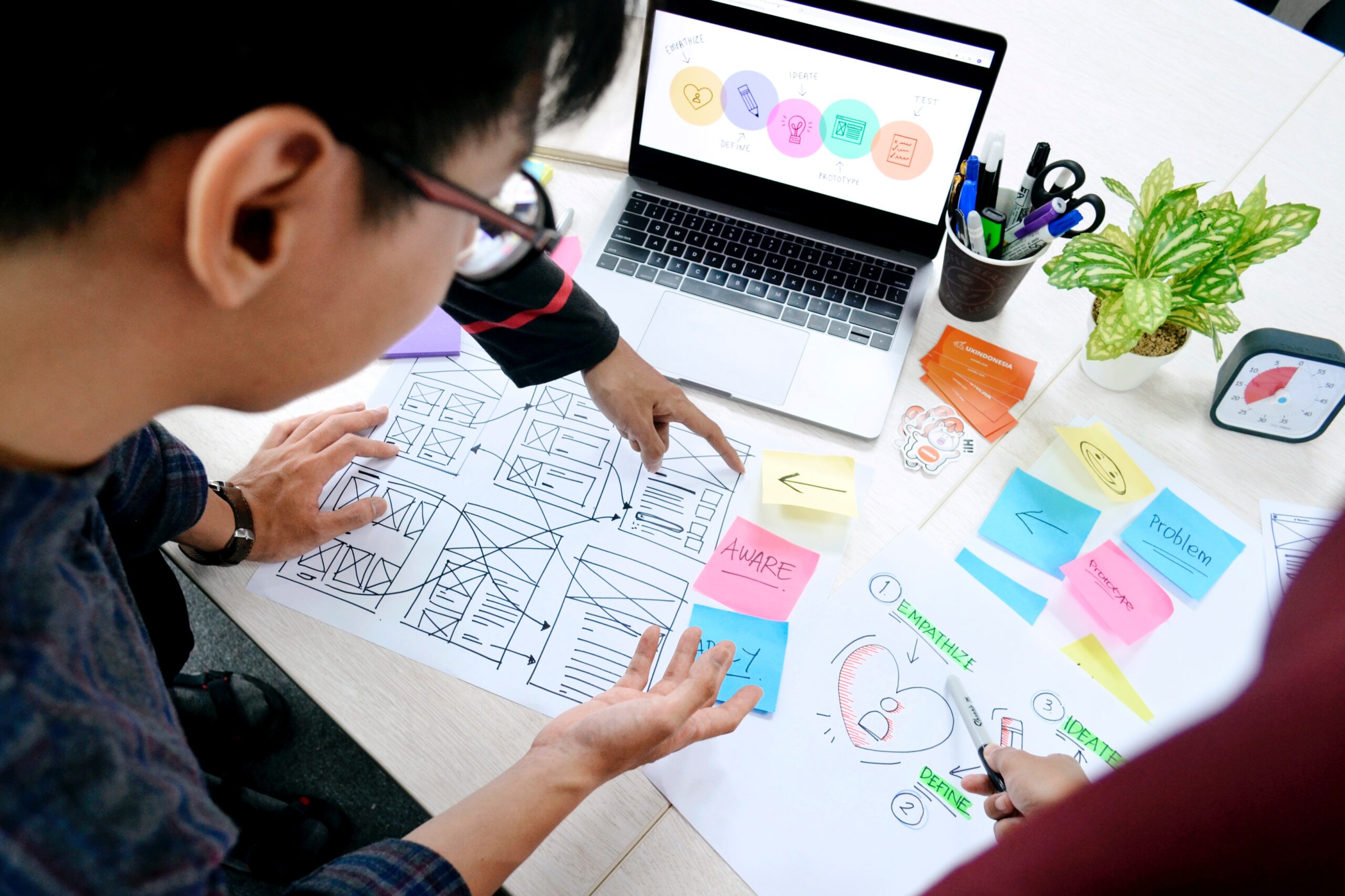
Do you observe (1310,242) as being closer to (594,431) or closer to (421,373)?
(594,431)

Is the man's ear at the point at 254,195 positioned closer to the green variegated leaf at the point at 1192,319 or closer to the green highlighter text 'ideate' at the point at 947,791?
the green highlighter text 'ideate' at the point at 947,791

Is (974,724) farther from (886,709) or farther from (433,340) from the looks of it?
(433,340)

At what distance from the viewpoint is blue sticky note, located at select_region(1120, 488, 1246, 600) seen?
0.77 metres

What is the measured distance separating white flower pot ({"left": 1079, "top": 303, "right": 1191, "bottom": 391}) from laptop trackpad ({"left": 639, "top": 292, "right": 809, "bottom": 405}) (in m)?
0.29

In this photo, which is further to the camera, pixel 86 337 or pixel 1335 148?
pixel 1335 148

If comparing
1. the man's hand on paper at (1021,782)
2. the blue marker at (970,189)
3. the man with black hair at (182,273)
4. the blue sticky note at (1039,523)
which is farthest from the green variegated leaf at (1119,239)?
the man with black hair at (182,273)

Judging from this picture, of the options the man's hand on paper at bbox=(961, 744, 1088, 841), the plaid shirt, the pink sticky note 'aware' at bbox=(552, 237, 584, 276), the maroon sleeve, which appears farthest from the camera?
the pink sticky note 'aware' at bbox=(552, 237, 584, 276)

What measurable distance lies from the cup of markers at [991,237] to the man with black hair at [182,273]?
511 millimetres

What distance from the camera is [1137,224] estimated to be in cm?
79

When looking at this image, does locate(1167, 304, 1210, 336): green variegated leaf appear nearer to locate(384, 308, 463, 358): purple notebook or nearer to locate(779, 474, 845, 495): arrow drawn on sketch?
locate(779, 474, 845, 495): arrow drawn on sketch

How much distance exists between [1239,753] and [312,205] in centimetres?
41

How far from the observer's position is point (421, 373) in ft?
2.91

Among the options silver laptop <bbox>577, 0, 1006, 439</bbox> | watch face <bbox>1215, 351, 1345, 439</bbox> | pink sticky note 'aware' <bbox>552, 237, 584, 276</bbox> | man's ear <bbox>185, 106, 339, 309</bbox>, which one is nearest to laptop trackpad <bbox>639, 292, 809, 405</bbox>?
silver laptop <bbox>577, 0, 1006, 439</bbox>

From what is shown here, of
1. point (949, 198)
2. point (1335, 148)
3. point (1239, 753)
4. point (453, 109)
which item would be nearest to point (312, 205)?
point (453, 109)
